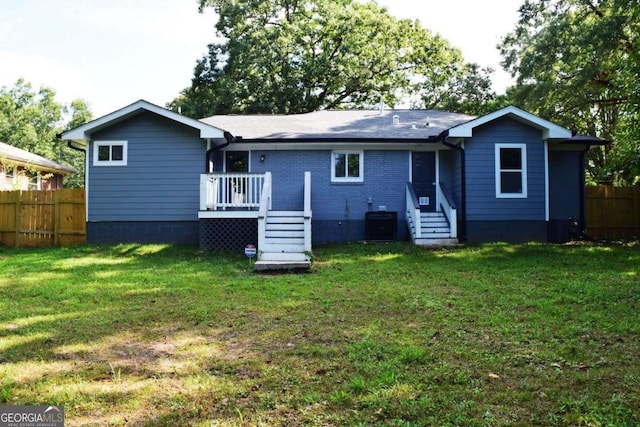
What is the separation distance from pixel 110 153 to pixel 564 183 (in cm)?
1298

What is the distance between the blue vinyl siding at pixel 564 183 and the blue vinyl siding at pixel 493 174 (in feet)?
4.37

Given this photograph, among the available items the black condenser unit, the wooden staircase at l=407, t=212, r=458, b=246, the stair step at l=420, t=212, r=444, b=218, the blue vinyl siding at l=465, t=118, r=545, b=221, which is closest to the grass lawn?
the wooden staircase at l=407, t=212, r=458, b=246

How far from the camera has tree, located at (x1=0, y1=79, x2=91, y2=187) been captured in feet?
111

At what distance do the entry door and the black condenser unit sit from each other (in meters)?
1.16

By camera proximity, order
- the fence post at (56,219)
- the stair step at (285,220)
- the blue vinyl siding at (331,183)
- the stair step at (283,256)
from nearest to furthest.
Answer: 1. the stair step at (283,256)
2. the stair step at (285,220)
3. the fence post at (56,219)
4. the blue vinyl siding at (331,183)

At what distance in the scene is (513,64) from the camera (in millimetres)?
19047

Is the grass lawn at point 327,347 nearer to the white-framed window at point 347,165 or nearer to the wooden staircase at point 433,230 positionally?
the wooden staircase at point 433,230

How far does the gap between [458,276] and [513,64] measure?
15130 mm

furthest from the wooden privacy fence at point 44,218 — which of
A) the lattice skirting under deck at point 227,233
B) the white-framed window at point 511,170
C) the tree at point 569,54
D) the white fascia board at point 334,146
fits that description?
the tree at point 569,54

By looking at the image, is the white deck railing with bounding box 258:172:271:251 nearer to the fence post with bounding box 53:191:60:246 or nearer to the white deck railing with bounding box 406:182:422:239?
the white deck railing with bounding box 406:182:422:239

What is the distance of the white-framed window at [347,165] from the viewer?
12.5 meters

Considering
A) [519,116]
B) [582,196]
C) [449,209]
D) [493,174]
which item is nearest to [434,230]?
[449,209]

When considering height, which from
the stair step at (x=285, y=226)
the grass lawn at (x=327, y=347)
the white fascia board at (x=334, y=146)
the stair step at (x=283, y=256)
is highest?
the white fascia board at (x=334, y=146)

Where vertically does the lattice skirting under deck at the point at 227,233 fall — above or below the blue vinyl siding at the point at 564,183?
below
